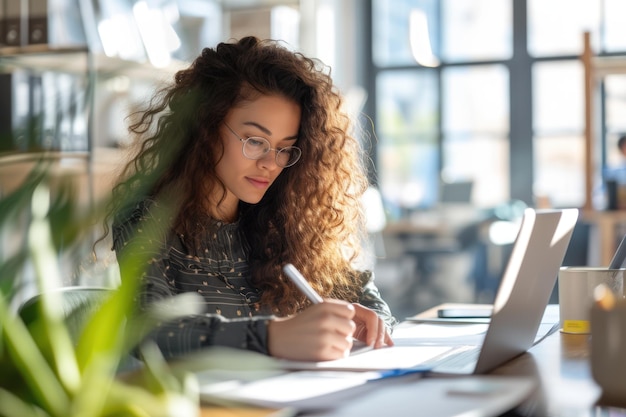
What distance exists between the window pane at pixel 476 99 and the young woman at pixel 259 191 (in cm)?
519

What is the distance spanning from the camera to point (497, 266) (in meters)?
6.44

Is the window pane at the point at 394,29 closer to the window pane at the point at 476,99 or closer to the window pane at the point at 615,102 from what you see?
the window pane at the point at 476,99

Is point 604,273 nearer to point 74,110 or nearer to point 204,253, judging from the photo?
point 204,253

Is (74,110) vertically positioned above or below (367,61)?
below

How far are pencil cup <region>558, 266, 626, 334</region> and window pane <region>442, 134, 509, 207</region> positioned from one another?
5.34m

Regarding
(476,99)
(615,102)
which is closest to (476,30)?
(476,99)

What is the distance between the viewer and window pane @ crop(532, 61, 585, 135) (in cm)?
659

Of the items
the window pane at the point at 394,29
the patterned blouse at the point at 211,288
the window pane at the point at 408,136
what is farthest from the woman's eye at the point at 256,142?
the window pane at the point at 394,29

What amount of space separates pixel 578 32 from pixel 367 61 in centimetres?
164

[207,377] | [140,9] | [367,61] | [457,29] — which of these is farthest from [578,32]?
[207,377]

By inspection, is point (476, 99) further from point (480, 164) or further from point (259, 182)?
point (259, 182)

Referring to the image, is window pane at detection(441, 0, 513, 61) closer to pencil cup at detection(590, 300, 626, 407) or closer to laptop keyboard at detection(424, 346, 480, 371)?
laptop keyboard at detection(424, 346, 480, 371)

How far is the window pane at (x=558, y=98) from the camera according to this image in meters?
6.59

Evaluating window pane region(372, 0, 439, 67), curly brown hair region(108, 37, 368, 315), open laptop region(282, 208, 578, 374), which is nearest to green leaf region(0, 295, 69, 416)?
open laptop region(282, 208, 578, 374)
